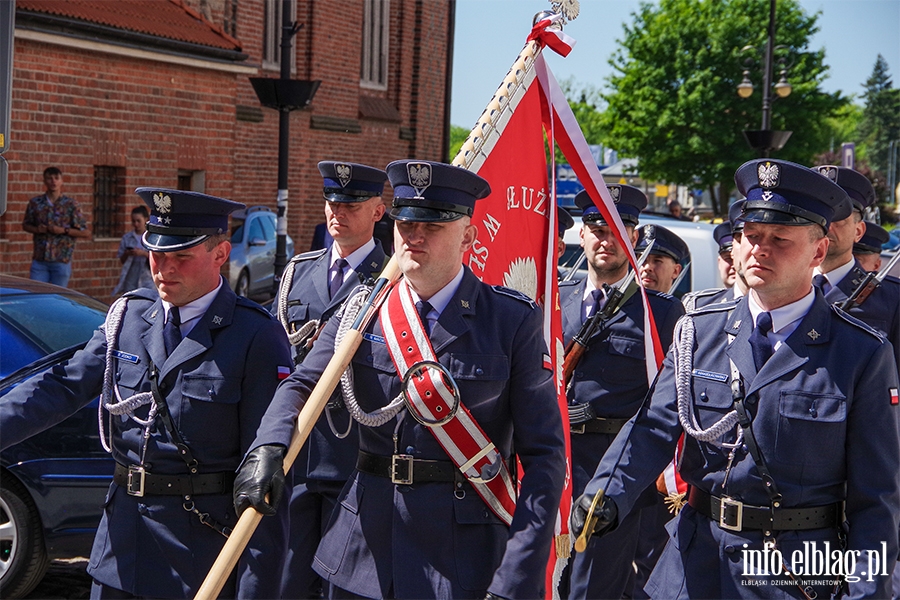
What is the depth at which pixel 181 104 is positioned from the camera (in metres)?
16.7

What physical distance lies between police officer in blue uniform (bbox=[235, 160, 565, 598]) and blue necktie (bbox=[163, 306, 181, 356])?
56 cm

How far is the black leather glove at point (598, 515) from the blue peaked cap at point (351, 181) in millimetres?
2970

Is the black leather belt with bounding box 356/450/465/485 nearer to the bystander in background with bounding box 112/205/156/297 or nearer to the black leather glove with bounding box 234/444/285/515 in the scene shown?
the black leather glove with bounding box 234/444/285/515

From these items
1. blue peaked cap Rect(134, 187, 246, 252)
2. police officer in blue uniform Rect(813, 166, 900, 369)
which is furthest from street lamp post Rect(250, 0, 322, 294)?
blue peaked cap Rect(134, 187, 246, 252)

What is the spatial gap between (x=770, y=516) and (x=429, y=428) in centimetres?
115

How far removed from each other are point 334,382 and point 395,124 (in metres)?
21.9

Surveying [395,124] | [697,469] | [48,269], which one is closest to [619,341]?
[697,469]

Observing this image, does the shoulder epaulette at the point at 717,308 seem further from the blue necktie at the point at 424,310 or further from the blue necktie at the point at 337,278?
the blue necktie at the point at 337,278

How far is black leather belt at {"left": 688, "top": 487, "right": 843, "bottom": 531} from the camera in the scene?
3.62 m

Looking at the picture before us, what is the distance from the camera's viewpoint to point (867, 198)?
6.21 m

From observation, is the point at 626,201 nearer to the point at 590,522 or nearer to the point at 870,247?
the point at 870,247

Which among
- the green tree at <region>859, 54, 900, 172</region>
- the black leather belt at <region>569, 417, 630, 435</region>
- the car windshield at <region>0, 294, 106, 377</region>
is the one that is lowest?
the black leather belt at <region>569, 417, 630, 435</region>

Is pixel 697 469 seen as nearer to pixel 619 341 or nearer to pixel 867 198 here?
pixel 619 341

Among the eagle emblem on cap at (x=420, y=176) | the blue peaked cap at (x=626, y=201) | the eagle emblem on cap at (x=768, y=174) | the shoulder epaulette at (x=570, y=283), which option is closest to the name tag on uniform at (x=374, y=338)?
the eagle emblem on cap at (x=420, y=176)
